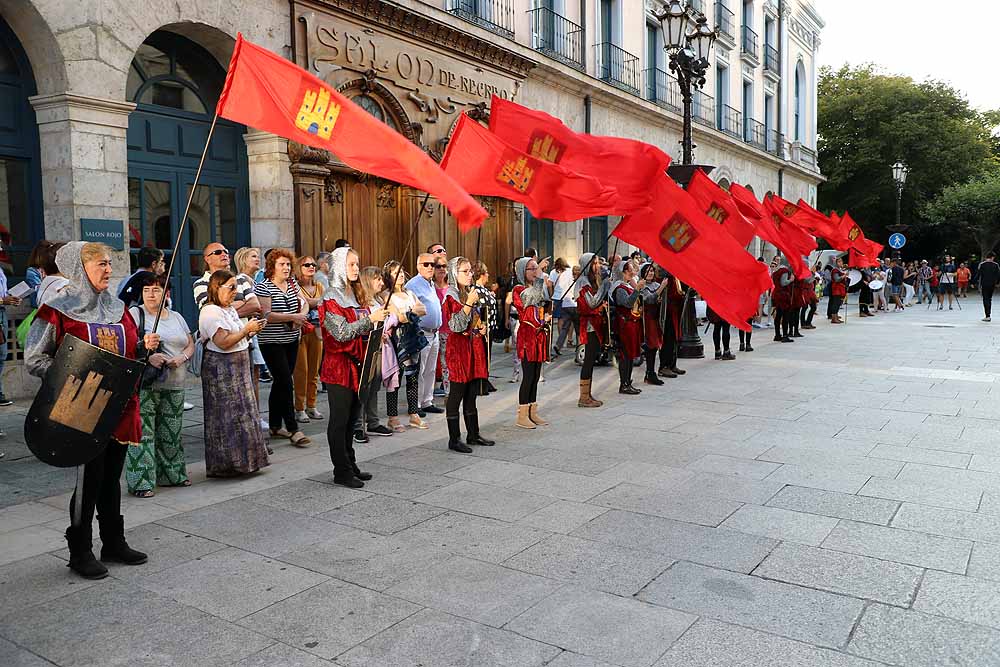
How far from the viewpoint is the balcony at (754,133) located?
31.9 metres

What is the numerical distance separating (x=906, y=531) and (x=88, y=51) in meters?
9.70

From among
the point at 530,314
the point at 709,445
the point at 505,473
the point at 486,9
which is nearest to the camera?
the point at 505,473

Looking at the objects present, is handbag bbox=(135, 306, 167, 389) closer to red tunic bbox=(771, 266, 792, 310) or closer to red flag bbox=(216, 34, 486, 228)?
red flag bbox=(216, 34, 486, 228)

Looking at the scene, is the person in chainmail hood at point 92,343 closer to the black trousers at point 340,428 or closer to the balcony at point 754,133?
the black trousers at point 340,428

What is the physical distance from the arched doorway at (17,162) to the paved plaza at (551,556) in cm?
254

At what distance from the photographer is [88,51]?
959cm


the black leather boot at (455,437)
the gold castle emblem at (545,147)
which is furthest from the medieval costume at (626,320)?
the black leather boot at (455,437)

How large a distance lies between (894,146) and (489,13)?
120ft

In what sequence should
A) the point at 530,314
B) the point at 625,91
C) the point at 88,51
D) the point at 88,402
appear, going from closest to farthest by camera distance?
the point at 88,402 → the point at 530,314 → the point at 88,51 → the point at 625,91

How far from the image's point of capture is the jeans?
9.02 metres

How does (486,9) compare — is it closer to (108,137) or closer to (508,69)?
(508,69)

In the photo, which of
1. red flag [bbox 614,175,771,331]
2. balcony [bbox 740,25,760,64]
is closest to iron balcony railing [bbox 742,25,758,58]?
balcony [bbox 740,25,760,64]

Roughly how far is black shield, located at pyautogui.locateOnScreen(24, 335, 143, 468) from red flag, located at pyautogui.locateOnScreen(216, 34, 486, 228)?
1.79m

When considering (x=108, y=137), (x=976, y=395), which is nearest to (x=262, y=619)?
Result: (x=108, y=137)
